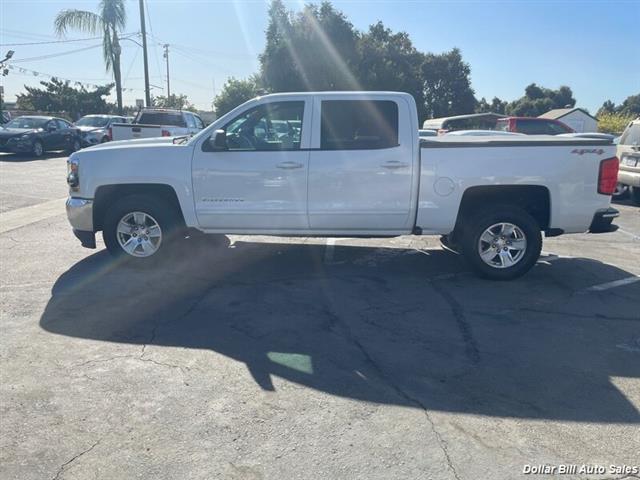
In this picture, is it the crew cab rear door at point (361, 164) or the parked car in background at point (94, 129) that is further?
the parked car in background at point (94, 129)

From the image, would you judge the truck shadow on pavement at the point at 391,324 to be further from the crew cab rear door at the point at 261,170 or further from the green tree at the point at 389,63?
the green tree at the point at 389,63

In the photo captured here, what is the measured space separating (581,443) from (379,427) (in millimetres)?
1161

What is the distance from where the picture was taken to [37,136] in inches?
826

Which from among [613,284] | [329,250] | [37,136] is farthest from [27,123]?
[613,284]

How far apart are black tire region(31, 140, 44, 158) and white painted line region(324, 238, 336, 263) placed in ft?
54.9

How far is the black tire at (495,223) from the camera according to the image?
6.22m

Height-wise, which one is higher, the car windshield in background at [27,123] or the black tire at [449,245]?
the car windshield in background at [27,123]

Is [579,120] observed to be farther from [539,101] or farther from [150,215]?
[539,101]

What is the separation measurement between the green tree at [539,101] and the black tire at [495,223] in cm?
6992

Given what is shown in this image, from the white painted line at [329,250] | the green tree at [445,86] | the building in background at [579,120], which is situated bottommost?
the white painted line at [329,250]

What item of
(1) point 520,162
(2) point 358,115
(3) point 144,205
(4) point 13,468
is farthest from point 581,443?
(3) point 144,205

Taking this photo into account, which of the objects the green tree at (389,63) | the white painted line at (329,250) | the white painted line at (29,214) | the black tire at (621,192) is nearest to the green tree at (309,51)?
the green tree at (389,63)

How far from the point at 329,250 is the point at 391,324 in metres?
2.89

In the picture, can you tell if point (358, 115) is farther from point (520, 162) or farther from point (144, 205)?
point (144, 205)
